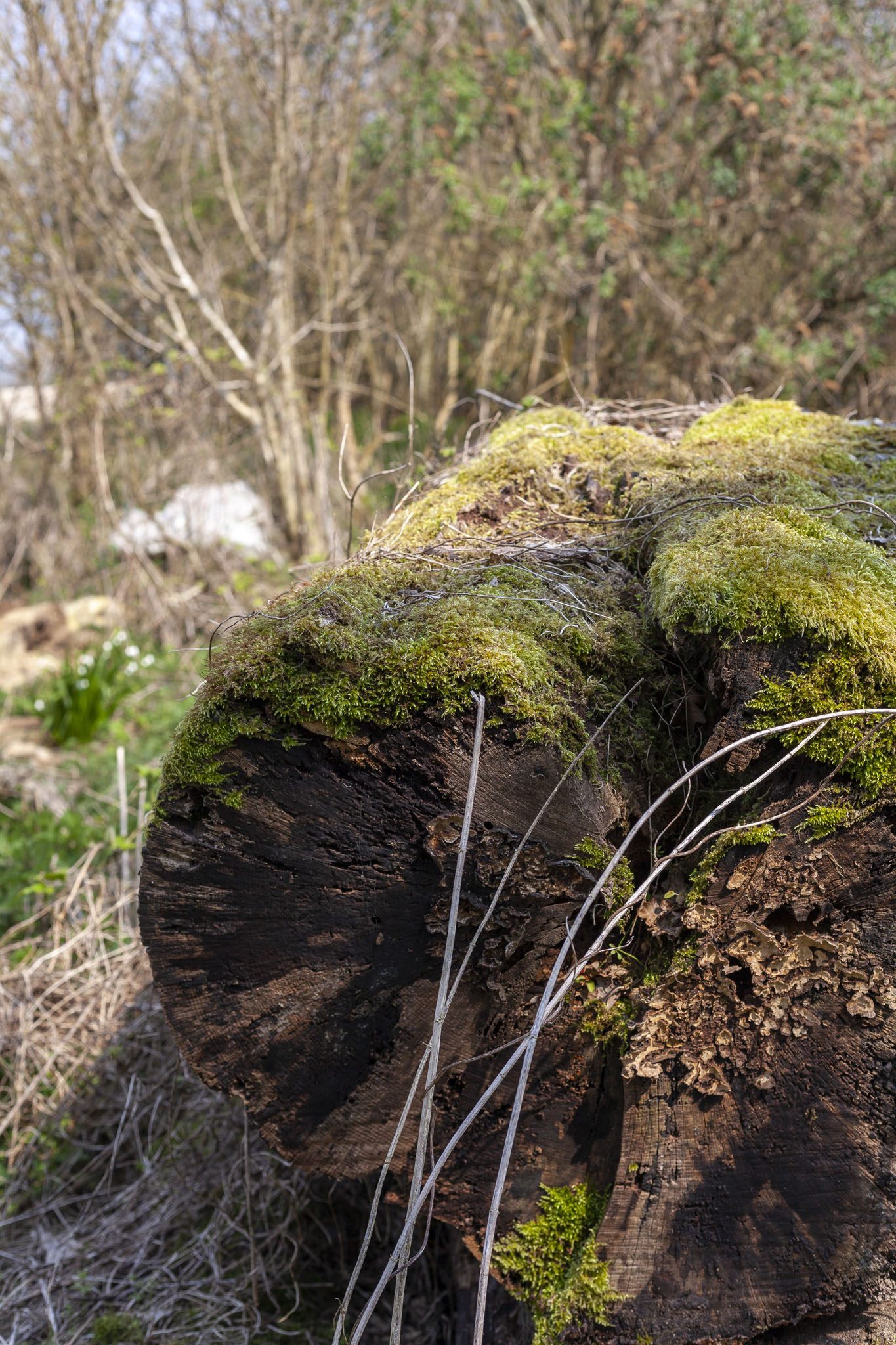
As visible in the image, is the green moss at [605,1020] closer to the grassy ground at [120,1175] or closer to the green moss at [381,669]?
the green moss at [381,669]

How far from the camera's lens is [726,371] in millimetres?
7301

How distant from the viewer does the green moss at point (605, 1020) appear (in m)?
1.57

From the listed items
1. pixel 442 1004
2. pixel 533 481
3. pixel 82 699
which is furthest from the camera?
pixel 82 699

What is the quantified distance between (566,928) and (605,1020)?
0.20 m

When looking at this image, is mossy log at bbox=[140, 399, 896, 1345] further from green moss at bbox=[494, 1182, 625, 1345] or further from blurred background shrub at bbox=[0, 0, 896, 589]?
blurred background shrub at bbox=[0, 0, 896, 589]

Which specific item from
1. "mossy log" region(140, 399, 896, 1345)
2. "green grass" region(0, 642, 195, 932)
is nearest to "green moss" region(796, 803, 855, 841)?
"mossy log" region(140, 399, 896, 1345)

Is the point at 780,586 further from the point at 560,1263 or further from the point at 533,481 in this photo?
the point at 560,1263

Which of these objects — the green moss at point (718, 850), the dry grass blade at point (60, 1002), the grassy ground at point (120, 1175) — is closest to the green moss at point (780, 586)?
the green moss at point (718, 850)

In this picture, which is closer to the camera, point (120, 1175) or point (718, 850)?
point (718, 850)

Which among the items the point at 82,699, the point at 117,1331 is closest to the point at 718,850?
the point at 117,1331

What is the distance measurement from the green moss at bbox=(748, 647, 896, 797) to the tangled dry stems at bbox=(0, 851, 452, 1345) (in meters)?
1.59

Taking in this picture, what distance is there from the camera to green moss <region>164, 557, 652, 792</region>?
1492mm

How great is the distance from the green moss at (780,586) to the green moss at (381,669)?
0.22 meters

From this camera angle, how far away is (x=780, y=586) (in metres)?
1.51
